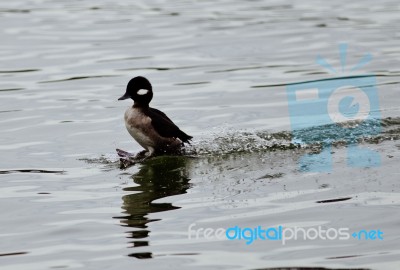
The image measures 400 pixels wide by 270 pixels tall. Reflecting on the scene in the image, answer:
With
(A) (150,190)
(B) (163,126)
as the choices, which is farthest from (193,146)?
(A) (150,190)

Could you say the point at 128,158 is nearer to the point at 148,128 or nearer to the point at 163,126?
the point at 148,128

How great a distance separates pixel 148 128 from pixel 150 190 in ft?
3.96

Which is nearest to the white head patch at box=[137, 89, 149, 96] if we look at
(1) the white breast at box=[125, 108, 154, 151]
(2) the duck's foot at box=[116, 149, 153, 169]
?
(1) the white breast at box=[125, 108, 154, 151]

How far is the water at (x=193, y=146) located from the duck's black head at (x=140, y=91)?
0.77 metres

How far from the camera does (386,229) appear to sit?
8.21m

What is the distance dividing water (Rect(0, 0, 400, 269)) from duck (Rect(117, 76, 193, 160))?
0.70ft

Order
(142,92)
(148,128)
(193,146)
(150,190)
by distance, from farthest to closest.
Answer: (193,146)
(142,92)
(148,128)
(150,190)

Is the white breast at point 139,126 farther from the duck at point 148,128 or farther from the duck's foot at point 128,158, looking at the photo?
the duck's foot at point 128,158

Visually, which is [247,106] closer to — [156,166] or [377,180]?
[156,166]

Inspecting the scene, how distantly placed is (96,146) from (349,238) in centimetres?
496

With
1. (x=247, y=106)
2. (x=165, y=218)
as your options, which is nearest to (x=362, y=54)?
(x=247, y=106)

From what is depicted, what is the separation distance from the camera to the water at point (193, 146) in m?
8.02

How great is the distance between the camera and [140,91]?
36.6 ft

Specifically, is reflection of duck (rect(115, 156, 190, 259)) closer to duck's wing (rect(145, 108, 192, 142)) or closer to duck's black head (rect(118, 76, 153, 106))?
duck's wing (rect(145, 108, 192, 142))
